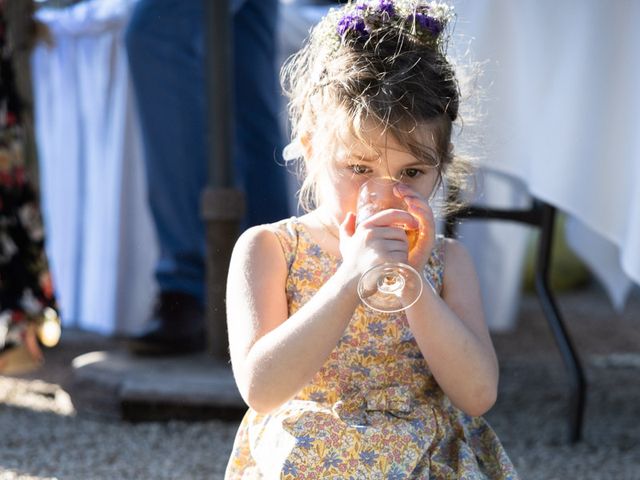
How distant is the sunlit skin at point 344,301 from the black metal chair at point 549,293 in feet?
2.15

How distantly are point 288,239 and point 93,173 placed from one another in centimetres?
181

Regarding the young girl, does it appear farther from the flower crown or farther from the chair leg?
the chair leg

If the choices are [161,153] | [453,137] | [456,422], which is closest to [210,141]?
[161,153]

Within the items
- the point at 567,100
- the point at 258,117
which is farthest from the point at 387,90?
the point at 258,117

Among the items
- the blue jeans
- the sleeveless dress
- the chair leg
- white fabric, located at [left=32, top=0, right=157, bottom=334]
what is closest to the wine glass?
the sleeveless dress

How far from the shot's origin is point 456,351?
41.4 inches

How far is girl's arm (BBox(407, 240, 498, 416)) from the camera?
1036 mm

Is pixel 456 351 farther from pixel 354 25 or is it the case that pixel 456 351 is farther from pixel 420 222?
pixel 354 25

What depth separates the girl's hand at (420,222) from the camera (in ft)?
3.32

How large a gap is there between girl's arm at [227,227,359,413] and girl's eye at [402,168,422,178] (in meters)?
0.15

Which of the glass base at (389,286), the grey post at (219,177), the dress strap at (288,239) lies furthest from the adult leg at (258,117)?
the glass base at (389,286)

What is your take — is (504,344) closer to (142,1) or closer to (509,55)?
(509,55)

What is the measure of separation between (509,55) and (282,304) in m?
0.88

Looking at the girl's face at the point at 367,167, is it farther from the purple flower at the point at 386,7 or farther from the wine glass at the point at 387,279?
the purple flower at the point at 386,7
